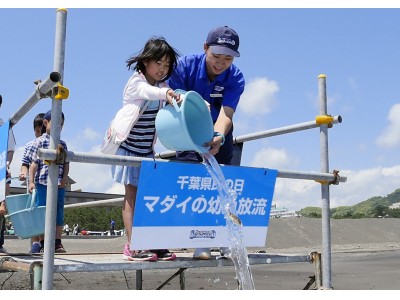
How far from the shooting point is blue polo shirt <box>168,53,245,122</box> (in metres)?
3.64

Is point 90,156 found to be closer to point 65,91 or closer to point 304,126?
point 65,91

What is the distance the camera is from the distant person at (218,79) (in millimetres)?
3463

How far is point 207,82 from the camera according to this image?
12.0ft

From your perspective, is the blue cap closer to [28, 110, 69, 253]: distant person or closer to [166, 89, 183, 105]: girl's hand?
[166, 89, 183, 105]: girl's hand

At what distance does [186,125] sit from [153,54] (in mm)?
623

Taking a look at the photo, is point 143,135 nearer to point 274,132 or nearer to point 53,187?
point 53,187

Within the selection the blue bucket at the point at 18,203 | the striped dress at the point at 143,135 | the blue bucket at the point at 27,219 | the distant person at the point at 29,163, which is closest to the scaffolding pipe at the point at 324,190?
the striped dress at the point at 143,135

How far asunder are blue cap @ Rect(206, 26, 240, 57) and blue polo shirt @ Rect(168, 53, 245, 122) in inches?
7.8

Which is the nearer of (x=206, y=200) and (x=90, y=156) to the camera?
(x=90, y=156)

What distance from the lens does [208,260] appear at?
318cm

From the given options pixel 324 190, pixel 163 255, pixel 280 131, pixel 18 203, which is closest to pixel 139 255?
pixel 163 255
